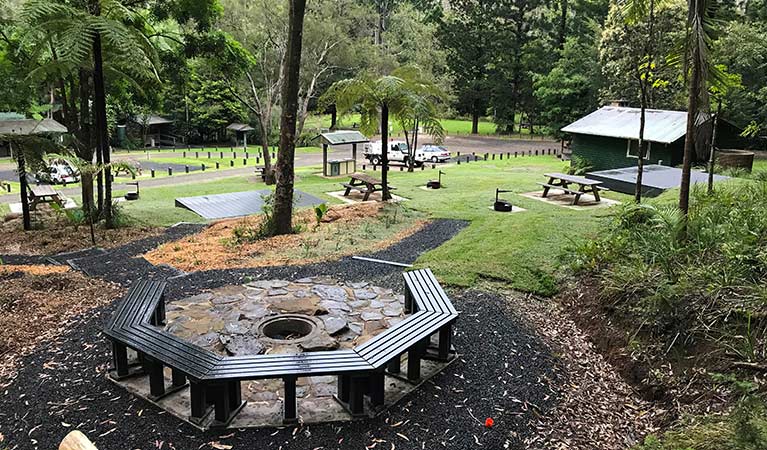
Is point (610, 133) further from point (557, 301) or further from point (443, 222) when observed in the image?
point (557, 301)

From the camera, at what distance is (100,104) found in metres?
11.2

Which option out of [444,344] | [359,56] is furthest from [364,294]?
[359,56]

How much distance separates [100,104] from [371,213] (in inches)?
239

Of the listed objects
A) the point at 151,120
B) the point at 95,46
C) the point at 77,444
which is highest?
the point at 95,46

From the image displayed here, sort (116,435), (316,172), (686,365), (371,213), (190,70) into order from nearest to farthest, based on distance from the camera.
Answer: (116,435) < (686,365) < (371,213) < (190,70) < (316,172)

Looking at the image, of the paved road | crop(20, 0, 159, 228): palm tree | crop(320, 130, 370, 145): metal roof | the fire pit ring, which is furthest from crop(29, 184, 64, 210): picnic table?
the fire pit ring

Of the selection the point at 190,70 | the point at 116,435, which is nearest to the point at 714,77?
the point at 116,435

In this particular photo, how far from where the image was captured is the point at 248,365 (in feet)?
13.6

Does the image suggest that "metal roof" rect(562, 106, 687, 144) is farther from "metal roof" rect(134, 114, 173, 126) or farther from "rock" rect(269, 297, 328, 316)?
"metal roof" rect(134, 114, 173, 126)

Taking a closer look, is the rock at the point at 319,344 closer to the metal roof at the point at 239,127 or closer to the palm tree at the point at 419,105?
the palm tree at the point at 419,105

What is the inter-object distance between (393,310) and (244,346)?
1.77 meters

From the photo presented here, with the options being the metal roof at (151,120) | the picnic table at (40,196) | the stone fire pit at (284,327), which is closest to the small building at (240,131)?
the metal roof at (151,120)

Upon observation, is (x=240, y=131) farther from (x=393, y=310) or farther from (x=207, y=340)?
(x=207, y=340)

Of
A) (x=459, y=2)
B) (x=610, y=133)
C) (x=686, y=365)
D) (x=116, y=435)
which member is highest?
(x=459, y=2)
